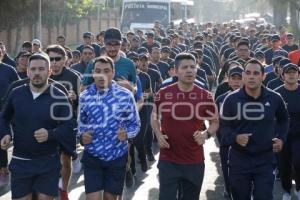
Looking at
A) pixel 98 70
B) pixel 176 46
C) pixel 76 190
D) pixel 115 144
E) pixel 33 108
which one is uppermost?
pixel 176 46

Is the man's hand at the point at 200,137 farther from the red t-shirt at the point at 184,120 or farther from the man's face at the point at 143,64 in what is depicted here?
the man's face at the point at 143,64

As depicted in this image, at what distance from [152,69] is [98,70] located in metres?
4.90

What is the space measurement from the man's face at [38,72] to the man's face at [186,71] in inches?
52.7

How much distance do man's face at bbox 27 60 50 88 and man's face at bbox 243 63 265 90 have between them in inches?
81.0

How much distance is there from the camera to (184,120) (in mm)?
6059

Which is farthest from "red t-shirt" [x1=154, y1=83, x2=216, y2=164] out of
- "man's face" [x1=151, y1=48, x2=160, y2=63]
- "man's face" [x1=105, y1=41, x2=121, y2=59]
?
"man's face" [x1=151, y1=48, x2=160, y2=63]

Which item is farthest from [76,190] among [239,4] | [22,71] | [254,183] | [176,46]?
[239,4]

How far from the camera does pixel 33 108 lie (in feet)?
19.1

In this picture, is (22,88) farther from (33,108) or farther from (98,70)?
(98,70)

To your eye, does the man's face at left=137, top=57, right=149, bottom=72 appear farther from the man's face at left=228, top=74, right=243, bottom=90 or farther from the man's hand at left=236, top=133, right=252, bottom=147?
the man's hand at left=236, top=133, right=252, bottom=147

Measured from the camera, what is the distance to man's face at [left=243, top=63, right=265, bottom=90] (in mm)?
6270

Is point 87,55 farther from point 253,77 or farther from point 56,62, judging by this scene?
point 253,77

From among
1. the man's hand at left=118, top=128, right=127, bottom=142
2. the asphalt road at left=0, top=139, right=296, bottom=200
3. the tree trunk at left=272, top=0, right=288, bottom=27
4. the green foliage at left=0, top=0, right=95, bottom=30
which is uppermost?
the tree trunk at left=272, top=0, right=288, bottom=27

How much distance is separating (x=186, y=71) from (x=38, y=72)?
1.46 meters
